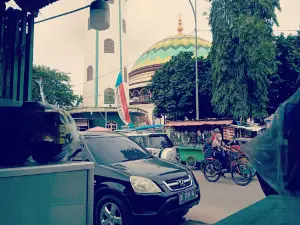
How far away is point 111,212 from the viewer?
14.3 ft

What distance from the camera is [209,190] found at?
25.8ft

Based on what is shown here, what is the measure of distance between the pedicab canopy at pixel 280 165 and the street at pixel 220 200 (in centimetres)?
325

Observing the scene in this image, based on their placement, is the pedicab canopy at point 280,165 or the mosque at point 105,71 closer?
the pedicab canopy at point 280,165

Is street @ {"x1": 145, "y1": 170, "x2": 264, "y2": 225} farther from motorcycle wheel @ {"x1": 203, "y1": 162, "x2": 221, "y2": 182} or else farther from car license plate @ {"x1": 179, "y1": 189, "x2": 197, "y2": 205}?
car license plate @ {"x1": 179, "y1": 189, "x2": 197, "y2": 205}

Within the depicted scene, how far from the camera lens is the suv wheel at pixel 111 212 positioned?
4188mm

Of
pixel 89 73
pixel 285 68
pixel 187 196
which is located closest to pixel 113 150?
pixel 187 196

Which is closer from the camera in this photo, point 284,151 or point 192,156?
point 284,151

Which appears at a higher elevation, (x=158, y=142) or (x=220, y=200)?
(x=158, y=142)

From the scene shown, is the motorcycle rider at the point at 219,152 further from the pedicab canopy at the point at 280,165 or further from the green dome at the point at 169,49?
the green dome at the point at 169,49

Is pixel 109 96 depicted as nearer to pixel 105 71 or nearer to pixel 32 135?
pixel 105 71

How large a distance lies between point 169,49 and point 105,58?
50.0ft

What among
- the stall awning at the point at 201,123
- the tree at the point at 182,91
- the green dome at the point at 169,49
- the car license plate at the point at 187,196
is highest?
the green dome at the point at 169,49

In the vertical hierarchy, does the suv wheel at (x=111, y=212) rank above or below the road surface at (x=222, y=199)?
above

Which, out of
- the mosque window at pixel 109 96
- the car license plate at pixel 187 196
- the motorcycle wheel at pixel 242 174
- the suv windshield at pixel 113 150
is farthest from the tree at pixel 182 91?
the car license plate at pixel 187 196
